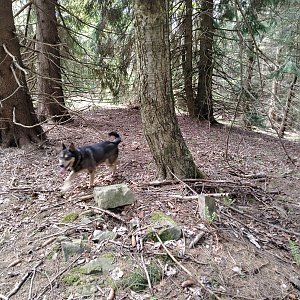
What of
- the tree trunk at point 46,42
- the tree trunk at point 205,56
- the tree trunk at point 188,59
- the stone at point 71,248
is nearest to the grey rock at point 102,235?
the stone at point 71,248

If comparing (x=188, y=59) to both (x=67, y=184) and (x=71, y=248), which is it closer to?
(x=67, y=184)

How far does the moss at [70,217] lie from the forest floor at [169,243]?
0.24 ft

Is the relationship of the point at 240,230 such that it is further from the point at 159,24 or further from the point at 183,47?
the point at 183,47

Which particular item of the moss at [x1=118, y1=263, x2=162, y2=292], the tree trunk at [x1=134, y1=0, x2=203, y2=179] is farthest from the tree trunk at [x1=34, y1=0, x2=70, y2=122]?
the moss at [x1=118, y1=263, x2=162, y2=292]

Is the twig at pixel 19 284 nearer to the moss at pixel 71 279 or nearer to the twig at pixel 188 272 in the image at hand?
the moss at pixel 71 279

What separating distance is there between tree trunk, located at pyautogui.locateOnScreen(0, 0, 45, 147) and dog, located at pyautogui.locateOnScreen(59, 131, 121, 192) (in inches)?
88.7

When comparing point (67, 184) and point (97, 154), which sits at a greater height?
point (97, 154)

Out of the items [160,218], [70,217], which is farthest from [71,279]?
[160,218]

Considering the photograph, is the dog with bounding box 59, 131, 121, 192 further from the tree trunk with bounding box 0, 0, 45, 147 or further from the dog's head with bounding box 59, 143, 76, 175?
the tree trunk with bounding box 0, 0, 45, 147

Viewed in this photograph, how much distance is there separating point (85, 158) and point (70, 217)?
1.35 meters

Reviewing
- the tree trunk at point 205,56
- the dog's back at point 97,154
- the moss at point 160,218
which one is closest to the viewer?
the moss at point 160,218

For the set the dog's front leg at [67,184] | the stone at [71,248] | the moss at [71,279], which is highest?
the dog's front leg at [67,184]

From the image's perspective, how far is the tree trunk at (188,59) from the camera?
10156 mm

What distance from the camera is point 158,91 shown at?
4.43 meters
